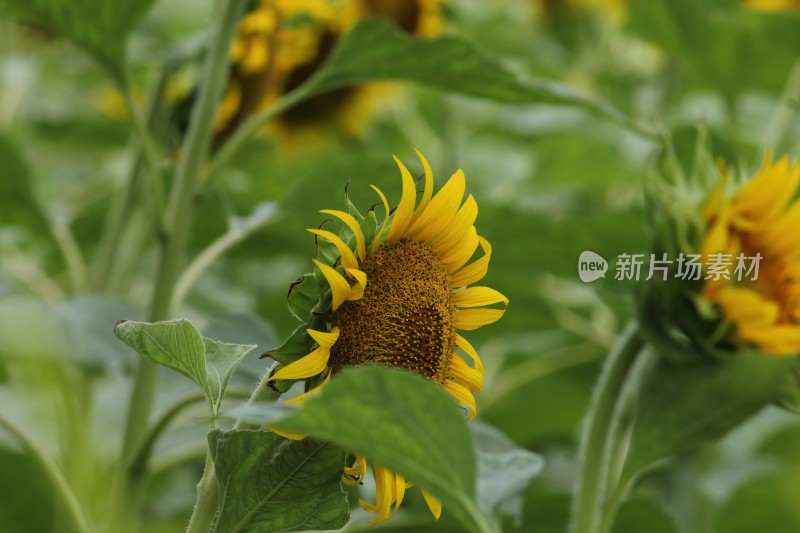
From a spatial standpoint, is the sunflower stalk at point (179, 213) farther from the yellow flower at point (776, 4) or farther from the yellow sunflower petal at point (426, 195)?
the yellow flower at point (776, 4)

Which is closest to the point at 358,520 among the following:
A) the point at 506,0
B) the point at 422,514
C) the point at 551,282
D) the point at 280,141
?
the point at 422,514

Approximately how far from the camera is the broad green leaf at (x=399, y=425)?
242 millimetres

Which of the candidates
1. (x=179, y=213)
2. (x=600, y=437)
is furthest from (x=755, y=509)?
(x=179, y=213)

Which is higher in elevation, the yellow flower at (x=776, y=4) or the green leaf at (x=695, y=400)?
the yellow flower at (x=776, y=4)

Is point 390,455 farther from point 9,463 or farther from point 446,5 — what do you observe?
point 446,5

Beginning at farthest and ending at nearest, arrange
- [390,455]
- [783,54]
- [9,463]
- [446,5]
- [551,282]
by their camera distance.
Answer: [446,5], [551,282], [783,54], [9,463], [390,455]

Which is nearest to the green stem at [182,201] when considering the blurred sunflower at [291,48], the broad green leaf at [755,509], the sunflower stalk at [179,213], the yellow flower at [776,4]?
the sunflower stalk at [179,213]

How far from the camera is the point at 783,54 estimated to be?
799 millimetres

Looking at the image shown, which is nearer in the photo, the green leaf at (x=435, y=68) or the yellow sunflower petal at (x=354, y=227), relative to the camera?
the yellow sunflower petal at (x=354, y=227)

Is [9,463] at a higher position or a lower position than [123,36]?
lower

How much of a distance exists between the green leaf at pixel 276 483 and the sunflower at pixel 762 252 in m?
0.15

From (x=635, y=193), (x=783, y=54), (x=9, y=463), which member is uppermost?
(x=783, y=54)

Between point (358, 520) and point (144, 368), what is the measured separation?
11 centimetres

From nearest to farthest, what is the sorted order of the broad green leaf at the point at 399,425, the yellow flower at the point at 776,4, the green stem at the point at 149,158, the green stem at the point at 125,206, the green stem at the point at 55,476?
the broad green leaf at the point at 399,425
the green stem at the point at 55,476
the green stem at the point at 149,158
the green stem at the point at 125,206
the yellow flower at the point at 776,4
